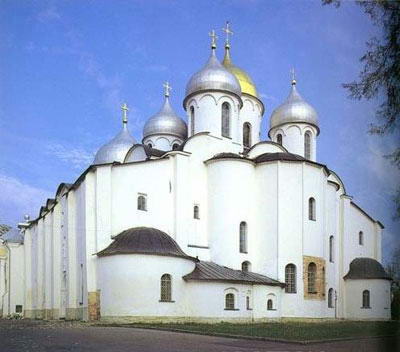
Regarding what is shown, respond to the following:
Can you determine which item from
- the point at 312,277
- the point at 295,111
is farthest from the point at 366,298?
the point at 295,111

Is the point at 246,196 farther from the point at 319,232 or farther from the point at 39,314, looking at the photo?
the point at 39,314

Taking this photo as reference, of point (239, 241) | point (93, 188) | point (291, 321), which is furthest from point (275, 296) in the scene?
point (93, 188)

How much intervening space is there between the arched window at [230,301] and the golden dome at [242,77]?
11.6 meters

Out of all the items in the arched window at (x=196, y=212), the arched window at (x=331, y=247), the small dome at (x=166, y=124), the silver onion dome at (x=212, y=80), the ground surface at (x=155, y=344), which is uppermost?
the silver onion dome at (x=212, y=80)

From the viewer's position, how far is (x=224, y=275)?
20.7 m

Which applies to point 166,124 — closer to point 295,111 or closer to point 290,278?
point 295,111

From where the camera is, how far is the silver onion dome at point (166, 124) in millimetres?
29594

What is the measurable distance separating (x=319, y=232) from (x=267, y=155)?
396 cm

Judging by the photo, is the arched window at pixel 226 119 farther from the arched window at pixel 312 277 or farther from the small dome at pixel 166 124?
the arched window at pixel 312 277

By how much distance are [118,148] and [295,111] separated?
32.1ft

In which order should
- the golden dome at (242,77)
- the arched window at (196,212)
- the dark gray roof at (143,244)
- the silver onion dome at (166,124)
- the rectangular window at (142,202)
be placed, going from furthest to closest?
the silver onion dome at (166,124) → the golden dome at (242,77) → the arched window at (196,212) → the rectangular window at (142,202) → the dark gray roof at (143,244)

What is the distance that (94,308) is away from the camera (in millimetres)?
19469

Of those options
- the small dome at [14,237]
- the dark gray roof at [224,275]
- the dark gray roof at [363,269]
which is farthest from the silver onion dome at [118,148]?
the dark gray roof at [363,269]

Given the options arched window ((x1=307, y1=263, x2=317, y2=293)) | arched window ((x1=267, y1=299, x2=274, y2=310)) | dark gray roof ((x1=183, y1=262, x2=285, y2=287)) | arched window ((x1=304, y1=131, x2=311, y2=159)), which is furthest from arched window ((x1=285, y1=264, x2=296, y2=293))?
arched window ((x1=304, y1=131, x2=311, y2=159))
